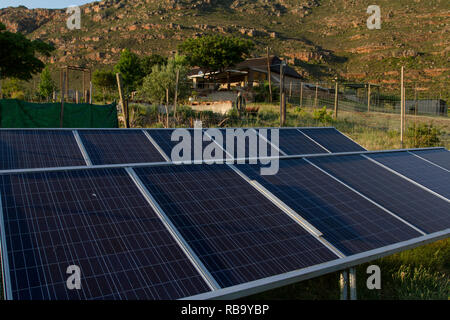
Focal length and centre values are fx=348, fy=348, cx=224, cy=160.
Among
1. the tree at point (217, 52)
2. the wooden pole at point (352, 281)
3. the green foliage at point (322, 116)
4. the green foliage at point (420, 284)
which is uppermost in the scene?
the tree at point (217, 52)

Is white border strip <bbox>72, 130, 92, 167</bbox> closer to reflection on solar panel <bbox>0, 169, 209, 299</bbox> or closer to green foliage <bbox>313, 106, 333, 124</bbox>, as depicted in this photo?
reflection on solar panel <bbox>0, 169, 209, 299</bbox>

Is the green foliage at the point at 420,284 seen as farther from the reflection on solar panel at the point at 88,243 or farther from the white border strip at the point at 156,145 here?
the white border strip at the point at 156,145

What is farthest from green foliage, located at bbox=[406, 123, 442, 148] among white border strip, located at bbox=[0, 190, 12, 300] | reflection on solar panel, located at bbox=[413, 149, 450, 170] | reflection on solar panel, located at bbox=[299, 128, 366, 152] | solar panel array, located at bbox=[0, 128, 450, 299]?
white border strip, located at bbox=[0, 190, 12, 300]

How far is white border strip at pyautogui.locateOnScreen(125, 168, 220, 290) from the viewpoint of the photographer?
3.35 metres

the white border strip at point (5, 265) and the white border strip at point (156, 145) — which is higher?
the white border strip at point (156, 145)

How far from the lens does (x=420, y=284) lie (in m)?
5.44

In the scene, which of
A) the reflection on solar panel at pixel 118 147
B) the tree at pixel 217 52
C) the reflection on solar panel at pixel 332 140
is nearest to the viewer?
the reflection on solar panel at pixel 118 147

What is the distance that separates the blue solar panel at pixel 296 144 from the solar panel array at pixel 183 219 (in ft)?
3.10

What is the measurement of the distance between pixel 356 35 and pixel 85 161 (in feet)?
321

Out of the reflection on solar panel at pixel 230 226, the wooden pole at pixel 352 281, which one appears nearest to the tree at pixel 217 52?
the reflection on solar panel at pixel 230 226

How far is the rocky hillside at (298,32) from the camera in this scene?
74.9 metres

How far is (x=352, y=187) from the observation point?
6.13 meters

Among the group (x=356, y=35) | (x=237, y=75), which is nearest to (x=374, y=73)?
(x=356, y=35)
